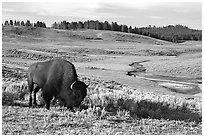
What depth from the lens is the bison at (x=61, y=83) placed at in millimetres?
9359

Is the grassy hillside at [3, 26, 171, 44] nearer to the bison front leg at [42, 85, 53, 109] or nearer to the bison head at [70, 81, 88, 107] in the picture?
the bison front leg at [42, 85, 53, 109]

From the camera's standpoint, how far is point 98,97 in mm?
12070

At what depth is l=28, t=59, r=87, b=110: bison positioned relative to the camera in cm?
936

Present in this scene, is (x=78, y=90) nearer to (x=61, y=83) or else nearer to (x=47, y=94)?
(x=61, y=83)

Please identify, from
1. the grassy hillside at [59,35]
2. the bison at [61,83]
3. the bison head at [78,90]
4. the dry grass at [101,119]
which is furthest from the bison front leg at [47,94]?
the grassy hillside at [59,35]

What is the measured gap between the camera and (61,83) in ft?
33.1

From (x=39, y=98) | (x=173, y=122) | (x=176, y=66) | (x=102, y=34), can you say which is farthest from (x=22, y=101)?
(x=102, y=34)

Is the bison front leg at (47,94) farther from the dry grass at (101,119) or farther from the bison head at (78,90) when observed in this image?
the bison head at (78,90)

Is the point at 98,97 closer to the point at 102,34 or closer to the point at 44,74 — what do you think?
the point at 44,74

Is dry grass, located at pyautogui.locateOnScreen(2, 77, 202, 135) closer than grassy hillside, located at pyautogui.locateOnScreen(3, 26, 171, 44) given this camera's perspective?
Yes

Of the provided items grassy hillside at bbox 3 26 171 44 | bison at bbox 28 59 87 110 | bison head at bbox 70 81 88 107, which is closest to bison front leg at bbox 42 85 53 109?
bison at bbox 28 59 87 110

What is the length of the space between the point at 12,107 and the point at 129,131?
365 cm

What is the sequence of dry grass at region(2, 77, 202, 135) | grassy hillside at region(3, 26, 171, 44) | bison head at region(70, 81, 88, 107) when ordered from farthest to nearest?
grassy hillside at region(3, 26, 171, 44)
bison head at region(70, 81, 88, 107)
dry grass at region(2, 77, 202, 135)

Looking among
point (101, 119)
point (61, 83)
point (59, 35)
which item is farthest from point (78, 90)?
point (59, 35)
